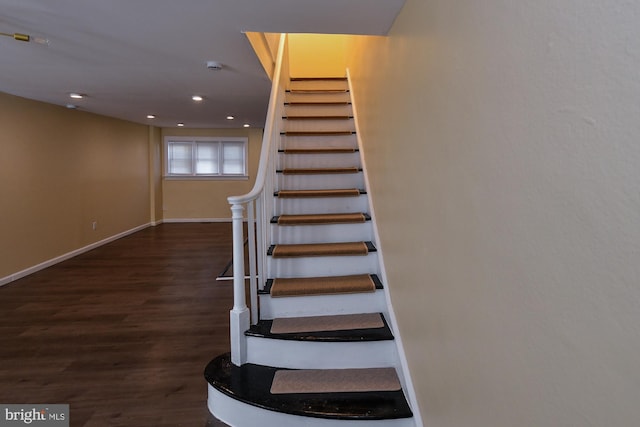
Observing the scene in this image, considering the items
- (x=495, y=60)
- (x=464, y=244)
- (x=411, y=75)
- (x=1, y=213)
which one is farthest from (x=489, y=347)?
(x=1, y=213)

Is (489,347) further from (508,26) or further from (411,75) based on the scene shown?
(411,75)

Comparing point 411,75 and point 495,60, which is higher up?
point 411,75

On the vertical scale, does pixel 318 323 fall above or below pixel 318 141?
below

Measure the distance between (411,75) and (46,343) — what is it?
3.11 metres

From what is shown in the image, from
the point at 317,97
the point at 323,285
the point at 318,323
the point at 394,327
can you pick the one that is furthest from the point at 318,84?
the point at 394,327

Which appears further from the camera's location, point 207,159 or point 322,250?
point 207,159

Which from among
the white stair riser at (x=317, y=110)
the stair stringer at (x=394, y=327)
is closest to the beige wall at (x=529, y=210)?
the stair stringer at (x=394, y=327)

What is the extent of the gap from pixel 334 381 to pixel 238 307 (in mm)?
648

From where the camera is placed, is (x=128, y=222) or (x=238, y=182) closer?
(x=128, y=222)

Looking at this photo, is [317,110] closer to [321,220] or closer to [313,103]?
[313,103]

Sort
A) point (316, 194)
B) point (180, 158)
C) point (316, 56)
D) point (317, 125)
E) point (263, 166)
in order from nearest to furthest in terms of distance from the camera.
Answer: point (263, 166), point (316, 194), point (317, 125), point (316, 56), point (180, 158)

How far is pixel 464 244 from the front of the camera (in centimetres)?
104

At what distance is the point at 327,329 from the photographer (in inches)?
79.0

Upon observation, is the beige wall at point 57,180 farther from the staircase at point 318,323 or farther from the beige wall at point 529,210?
the beige wall at point 529,210
